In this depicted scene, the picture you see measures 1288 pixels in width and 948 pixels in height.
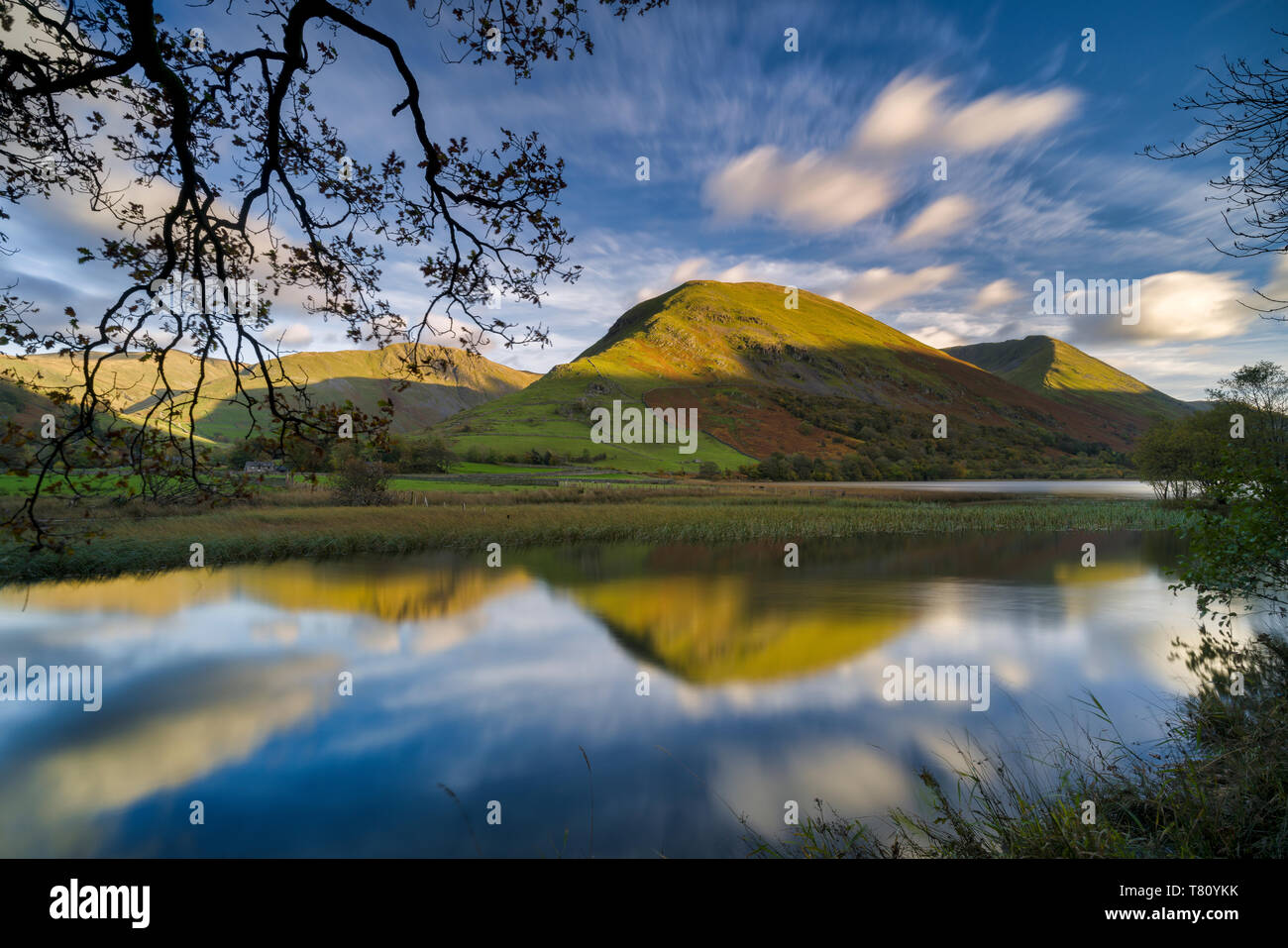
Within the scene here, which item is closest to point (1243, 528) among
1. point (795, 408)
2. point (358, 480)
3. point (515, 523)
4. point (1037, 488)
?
point (515, 523)

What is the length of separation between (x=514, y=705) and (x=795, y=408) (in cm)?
12345

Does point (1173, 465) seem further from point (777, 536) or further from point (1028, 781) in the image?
point (1028, 781)

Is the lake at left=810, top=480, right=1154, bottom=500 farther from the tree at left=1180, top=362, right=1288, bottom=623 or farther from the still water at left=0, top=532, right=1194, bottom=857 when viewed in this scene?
the tree at left=1180, top=362, right=1288, bottom=623

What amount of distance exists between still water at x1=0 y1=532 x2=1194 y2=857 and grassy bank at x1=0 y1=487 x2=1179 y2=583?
3.37 m

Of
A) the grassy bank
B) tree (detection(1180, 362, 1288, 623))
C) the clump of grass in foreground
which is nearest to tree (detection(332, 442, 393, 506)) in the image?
the grassy bank

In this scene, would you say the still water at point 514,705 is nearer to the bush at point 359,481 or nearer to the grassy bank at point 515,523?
the grassy bank at point 515,523

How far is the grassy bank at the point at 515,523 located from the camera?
22.5 meters

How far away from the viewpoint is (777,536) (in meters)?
33.6

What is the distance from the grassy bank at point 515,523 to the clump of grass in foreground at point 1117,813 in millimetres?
24756

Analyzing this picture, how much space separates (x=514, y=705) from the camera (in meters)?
10.4

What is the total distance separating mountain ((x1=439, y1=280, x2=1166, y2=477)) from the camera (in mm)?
98625
